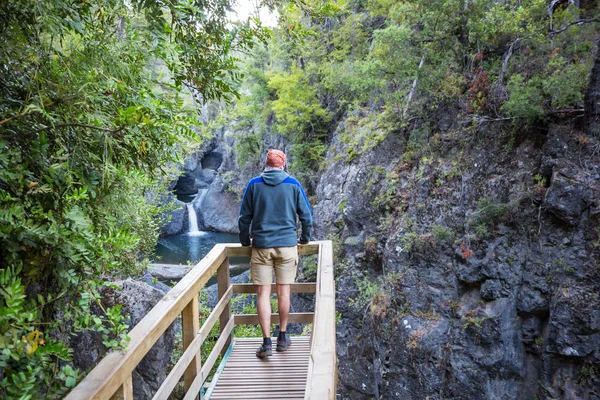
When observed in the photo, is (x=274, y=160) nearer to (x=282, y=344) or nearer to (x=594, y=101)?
(x=282, y=344)

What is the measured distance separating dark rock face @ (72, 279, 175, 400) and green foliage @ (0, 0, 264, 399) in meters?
2.55

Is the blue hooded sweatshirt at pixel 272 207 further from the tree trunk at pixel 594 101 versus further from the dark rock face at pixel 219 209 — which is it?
the dark rock face at pixel 219 209

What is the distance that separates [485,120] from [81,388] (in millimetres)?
8203

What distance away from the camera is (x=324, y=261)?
11.6 ft

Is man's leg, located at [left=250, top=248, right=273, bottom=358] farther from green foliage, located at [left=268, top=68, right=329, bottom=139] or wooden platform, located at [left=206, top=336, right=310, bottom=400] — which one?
green foliage, located at [left=268, top=68, right=329, bottom=139]

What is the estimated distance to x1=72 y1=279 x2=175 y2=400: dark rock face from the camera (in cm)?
448

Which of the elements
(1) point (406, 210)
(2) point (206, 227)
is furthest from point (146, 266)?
(2) point (206, 227)

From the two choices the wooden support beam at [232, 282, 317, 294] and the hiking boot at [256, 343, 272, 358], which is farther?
the wooden support beam at [232, 282, 317, 294]

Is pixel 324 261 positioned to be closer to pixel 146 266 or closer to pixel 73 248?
pixel 73 248

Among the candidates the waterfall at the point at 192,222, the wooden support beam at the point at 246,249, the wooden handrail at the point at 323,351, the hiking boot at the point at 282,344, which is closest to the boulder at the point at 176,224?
the waterfall at the point at 192,222

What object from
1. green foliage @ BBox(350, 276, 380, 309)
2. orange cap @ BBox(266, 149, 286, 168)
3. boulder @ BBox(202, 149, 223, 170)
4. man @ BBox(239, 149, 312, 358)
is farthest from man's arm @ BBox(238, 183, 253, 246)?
boulder @ BBox(202, 149, 223, 170)

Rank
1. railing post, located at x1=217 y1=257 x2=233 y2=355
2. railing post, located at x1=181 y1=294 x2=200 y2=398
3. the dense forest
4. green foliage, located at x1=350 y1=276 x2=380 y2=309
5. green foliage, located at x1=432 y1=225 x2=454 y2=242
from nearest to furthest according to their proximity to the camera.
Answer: the dense forest < railing post, located at x1=181 y1=294 x2=200 y2=398 < railing post, located at x1=217 y1=257 x2=233 y2=355 < green foliage, located at x1=432 y1=225 x2=454 y2=242 < green foliage, located at x1=350 y1=276 x2=380 y2=309

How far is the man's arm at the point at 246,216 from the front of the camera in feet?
11.6

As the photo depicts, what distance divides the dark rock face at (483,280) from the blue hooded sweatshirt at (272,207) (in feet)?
15.6
